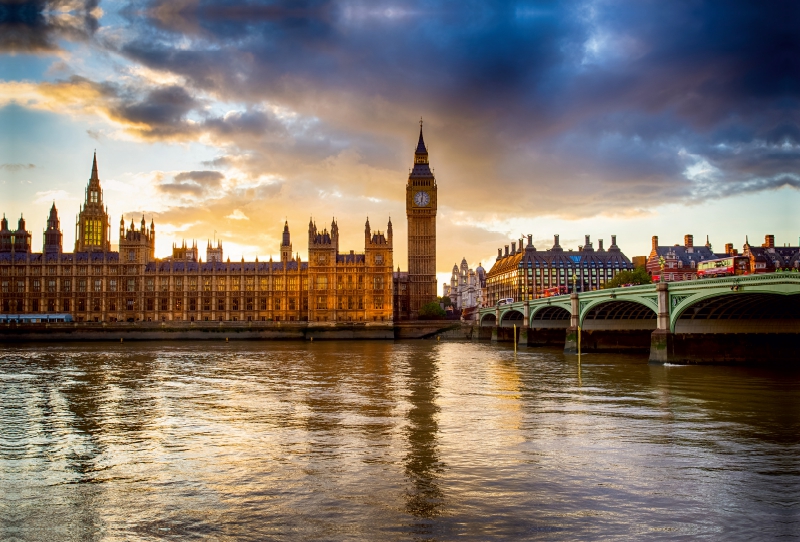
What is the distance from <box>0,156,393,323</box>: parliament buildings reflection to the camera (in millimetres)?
129125

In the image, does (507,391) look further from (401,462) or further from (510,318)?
(510,318)

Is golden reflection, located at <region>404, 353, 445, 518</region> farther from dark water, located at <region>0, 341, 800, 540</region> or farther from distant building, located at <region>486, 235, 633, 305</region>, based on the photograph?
distant building, located at <region>486, 235, 633, 305</region>

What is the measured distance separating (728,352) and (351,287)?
88732 mm

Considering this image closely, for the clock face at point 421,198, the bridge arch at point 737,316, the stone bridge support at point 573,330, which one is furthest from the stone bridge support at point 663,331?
the clock face at point 421,198

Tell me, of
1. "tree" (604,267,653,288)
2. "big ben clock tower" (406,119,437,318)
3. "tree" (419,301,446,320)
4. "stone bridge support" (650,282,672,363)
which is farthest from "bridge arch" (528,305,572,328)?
"big ben clock tower" (406,119,437,318)

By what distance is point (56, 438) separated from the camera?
807 inches

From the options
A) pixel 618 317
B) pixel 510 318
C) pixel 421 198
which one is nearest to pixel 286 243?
pixel 421 198

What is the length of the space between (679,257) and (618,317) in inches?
2308

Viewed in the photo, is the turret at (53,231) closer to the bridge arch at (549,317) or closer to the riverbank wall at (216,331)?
the riverbank wall at (216,331)

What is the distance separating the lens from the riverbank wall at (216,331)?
102m

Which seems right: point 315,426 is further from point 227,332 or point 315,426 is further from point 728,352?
point 227,332

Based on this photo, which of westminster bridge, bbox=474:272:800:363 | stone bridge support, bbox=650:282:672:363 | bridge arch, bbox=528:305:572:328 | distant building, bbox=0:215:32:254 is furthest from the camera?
distant building, bbox=0:215:32:254

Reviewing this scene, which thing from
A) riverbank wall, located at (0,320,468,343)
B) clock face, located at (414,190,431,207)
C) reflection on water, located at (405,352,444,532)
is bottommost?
riverbank wall, located at (0,320,468,343)

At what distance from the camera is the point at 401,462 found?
17.2 m
